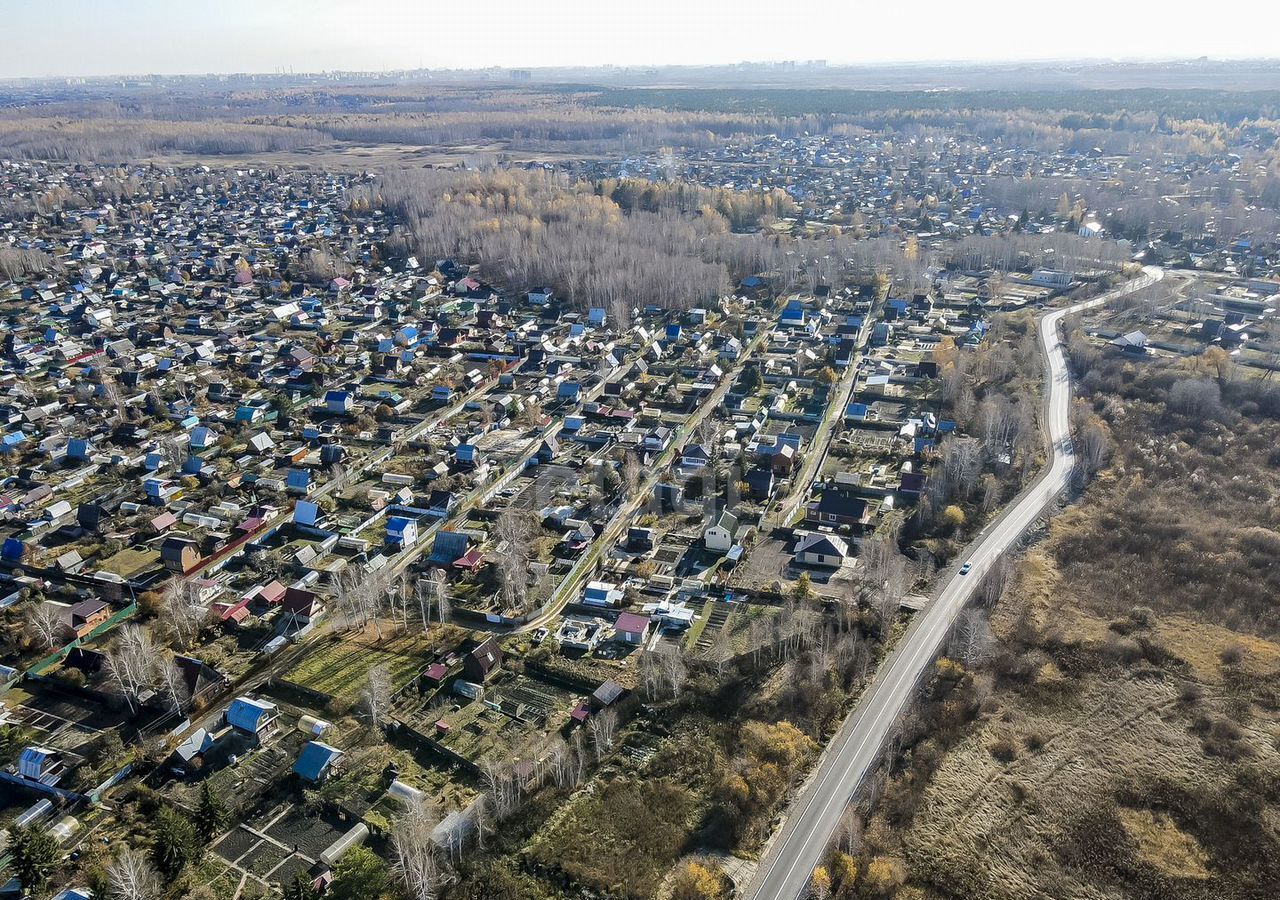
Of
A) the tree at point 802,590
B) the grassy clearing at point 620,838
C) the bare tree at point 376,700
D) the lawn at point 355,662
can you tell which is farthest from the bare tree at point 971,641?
the bare tree at point 376,700

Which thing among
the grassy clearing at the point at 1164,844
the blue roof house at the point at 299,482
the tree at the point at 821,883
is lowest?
the grassy clearing at the point at 1164,844

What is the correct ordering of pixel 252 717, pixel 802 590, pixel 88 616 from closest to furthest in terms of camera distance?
1. pixel 252 717
2. pixel 88 616
3. pixel 802 590

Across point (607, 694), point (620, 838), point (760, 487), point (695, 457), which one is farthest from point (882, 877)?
point (695, 457)

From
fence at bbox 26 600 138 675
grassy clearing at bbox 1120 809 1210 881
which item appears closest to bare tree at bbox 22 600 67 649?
fence at bbox 26 600 138 675

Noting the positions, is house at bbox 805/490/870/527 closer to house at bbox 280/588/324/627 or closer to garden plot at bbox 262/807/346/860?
house at bbox 280/588/324/627

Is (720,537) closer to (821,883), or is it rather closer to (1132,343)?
(821,883)

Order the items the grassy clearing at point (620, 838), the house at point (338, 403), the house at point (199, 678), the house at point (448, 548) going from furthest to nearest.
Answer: the house at point (338, 403) → the house at point (448, 548) → the house at point (199, 678) → the grassy clearing at point (620, 838)

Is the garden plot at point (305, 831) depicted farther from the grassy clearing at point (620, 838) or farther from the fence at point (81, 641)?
the fence at point (81, 641)
